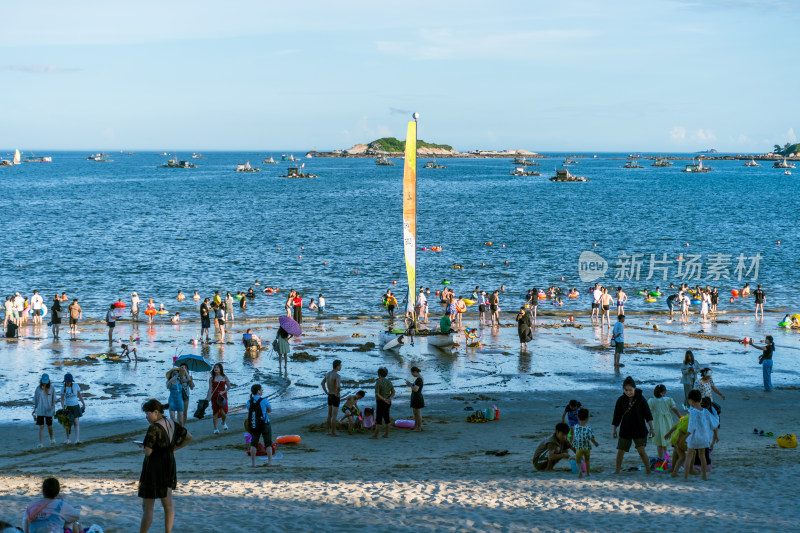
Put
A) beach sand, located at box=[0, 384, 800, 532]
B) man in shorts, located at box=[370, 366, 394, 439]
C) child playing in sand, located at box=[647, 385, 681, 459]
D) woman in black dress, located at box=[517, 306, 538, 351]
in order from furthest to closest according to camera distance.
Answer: woman in black dress, located at box=[517, 306, 538, 351], man in shorts, located at box=[370, 366, 394, 439], child playing in sand, located at box=[647, 385, 681, 459], beach sand, located at box=[0, 384, 800, 532]

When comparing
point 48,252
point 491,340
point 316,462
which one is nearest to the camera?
point 316,462

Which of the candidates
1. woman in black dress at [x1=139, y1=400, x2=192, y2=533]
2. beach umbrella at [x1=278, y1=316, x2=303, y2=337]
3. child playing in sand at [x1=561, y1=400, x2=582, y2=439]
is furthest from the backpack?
beach umbrella at [x1=278, y1=316, x2=303, y2=337]

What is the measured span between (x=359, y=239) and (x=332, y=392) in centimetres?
5489

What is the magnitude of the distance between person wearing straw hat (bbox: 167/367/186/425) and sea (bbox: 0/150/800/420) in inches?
74.7

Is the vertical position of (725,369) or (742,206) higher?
(742,206)

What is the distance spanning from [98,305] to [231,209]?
65627 mm

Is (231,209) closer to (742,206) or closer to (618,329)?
(742,206)

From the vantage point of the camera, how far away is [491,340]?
96.5ft

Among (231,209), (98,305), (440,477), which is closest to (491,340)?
(440,477)

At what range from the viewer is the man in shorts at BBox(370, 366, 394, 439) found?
16.8 metres

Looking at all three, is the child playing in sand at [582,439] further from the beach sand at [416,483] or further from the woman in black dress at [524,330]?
the woman in black dress at [524,330]

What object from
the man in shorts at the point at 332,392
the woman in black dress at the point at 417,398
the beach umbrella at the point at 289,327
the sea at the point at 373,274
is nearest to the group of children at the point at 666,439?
the woman in black dress at the point at 417,398

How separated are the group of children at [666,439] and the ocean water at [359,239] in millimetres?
23574

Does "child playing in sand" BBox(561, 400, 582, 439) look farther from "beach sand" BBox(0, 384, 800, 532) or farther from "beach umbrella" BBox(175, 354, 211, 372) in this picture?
"beach umbrella" BBox(175, 354, 211, 372)
